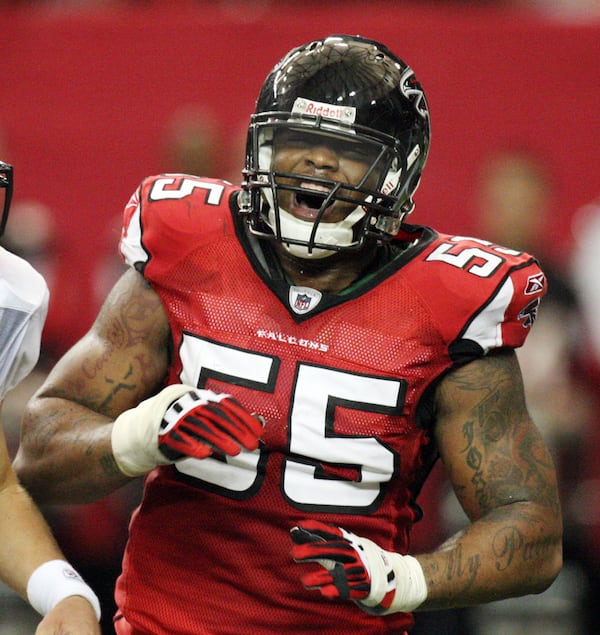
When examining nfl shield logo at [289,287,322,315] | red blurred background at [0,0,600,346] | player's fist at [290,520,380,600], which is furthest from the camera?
red blurred background at [0,0,600,346]

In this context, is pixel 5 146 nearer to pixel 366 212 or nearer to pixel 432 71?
pixel 432 71

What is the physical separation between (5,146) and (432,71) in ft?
5.73

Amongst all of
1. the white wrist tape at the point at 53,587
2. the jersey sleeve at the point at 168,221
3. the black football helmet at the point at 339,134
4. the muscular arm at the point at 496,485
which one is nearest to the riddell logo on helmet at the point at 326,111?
the black football helmet at the point at 339,134

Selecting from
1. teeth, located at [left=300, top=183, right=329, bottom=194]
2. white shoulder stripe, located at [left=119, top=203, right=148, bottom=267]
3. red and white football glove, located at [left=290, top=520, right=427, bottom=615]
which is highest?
teeth, located at [left=300, top=183, right=329, bottom=194]

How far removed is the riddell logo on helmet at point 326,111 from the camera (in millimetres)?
2230

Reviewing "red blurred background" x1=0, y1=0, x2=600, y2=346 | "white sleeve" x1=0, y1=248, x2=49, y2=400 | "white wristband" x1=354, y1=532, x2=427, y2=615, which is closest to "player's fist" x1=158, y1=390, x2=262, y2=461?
"white wristband" x1=354, y1=532, x2=427, y2=615

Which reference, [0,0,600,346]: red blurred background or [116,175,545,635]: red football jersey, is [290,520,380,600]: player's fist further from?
[0,0,600,346]: red blurred background

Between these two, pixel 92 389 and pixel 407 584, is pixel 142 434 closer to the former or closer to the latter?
pixel 92 389

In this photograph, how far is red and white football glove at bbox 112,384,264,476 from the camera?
1.94 meters

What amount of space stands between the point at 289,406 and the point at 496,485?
15.6 inches

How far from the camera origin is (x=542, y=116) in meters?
4.71

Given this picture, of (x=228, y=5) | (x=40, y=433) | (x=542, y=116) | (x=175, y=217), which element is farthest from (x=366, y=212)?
(x=228, y=5)

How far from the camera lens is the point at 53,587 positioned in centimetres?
198

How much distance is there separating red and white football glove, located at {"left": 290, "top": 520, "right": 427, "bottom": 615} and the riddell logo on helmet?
744mm
